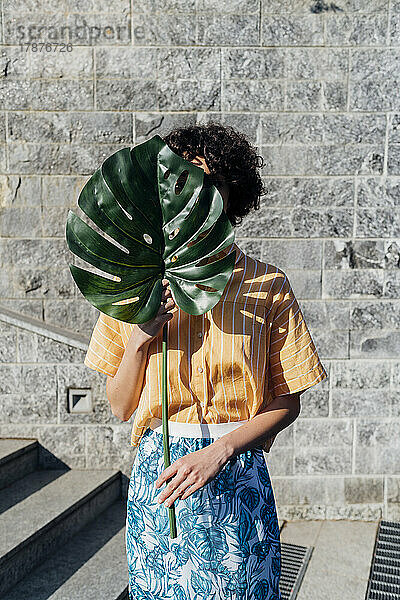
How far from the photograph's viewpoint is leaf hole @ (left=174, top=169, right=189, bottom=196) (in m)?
1.38

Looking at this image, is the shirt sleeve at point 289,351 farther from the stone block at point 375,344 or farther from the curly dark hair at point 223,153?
the stone block at point 375,344

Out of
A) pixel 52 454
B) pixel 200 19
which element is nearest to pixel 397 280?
pixel 200 19

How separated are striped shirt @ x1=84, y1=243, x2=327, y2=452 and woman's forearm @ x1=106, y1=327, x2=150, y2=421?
0.10ft

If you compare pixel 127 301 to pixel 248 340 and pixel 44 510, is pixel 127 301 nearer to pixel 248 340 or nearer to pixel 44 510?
pixel 248 340

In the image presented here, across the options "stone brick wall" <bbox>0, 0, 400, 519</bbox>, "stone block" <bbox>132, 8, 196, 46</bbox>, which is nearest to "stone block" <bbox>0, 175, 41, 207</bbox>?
"stone brick wall" <bbox>0, 0, 400, 519</bbox>

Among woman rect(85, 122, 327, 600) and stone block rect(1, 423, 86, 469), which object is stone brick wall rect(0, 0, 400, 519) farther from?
woman rect(85, 122, 327, 600)

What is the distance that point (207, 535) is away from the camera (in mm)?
1467

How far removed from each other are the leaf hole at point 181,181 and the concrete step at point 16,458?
2630 mm

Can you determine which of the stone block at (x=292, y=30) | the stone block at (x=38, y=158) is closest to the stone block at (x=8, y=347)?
the stone block at (x=38, y=158)

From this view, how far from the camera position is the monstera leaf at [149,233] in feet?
4.43

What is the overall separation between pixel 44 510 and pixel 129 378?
2.13 m

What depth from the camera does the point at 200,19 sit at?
382 cm

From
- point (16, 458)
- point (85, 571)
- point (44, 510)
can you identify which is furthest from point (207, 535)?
point (16, 458)

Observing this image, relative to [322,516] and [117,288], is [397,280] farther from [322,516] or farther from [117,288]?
[117,288]
